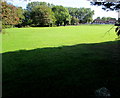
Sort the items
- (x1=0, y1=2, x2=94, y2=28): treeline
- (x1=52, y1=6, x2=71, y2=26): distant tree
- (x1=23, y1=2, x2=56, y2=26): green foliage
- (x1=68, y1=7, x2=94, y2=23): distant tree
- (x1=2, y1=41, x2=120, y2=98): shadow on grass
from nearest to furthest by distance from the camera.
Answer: (x1=2, y1=41, x2=120, y2=98): shadow on grass → (x1=0, y1=2, x2=94, y2=28): treeline → (x1=23, y1=2, x2=56, y2=26): green foliage → (x1=52, y1=6, x2=71, y2=26): distant tree → (x1=68, y1=7, x2=94, y2=23): distant tree

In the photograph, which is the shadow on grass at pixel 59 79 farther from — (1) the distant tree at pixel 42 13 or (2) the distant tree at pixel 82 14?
(2) the distant tree at pixel 82 14

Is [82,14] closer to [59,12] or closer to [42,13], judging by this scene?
[59,12]

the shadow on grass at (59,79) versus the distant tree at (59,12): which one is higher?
the distant tree at (59,12)

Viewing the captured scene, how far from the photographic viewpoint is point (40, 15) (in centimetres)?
Answer: 2933

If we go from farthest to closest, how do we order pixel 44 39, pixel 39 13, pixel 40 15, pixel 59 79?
1. pixel 40 15
2. pixel 39 13
3. pixel 44 39
4. pixel 59 79

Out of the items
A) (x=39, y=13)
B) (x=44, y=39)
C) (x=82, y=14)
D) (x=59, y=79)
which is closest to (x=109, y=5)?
(x=59, y=79)

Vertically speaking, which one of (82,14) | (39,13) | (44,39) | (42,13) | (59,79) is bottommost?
(59,79)

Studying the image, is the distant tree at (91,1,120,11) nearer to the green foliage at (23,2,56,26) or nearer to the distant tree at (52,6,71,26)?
the green foliage at (23,2,56,26)

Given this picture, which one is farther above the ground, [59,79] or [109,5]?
[109,5]

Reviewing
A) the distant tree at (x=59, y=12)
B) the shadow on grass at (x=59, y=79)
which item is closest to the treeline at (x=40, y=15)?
the distant tree at (x=59, y=12)

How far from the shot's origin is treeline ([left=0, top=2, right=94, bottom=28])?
16.5 feet

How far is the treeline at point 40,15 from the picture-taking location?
5.03 metres

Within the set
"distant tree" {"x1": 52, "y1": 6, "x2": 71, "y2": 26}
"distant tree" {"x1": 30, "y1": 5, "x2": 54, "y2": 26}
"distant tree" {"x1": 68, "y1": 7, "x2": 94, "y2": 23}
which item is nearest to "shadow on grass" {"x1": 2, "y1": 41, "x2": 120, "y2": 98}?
"distant tree" {"x1": 30, "y1": 5, "x2": 54, "y2": 26}

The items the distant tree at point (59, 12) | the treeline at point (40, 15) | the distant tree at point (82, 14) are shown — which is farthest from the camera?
the distant tree at point (82, 14)
